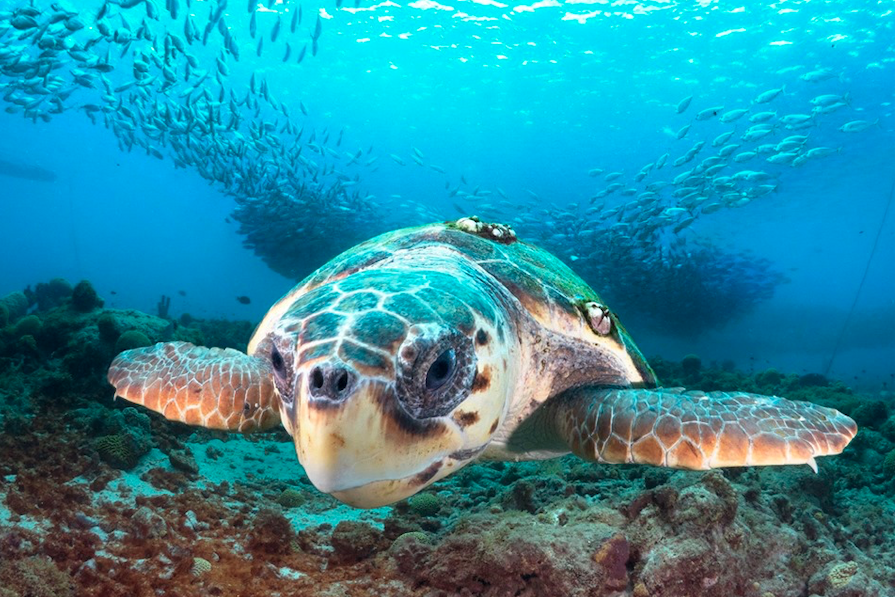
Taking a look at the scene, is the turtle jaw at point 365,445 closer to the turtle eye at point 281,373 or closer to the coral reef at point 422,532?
the turtle eye at point 281,373

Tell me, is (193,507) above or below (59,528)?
below

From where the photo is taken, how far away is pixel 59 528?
218 cm

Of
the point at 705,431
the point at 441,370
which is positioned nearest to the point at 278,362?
the point at 441,370

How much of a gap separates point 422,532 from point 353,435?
4.68ft

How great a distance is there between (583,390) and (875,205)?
4183cm

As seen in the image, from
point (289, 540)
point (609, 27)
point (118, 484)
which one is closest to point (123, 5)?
point (118, 484)

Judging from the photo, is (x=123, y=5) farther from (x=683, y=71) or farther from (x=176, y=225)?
(x=176, y=225)

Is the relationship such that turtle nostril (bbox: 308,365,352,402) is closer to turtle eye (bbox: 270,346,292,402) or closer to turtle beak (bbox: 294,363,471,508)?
turtle beak (bbox: 294,363,471,508)

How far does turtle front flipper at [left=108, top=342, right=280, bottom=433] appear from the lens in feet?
8.59

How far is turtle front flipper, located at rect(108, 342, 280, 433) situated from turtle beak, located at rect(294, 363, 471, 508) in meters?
1.25

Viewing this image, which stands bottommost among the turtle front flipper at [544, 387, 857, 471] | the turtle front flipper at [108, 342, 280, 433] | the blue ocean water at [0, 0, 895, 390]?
the turtle front flipper at [108, 342, 280, 433]

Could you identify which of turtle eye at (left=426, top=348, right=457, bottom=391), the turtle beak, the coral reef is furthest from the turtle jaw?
the coral reef

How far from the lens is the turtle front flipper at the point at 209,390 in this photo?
262 centimetres

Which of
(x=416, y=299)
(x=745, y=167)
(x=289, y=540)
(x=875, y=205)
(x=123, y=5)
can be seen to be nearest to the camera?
(x=416, y=299)
